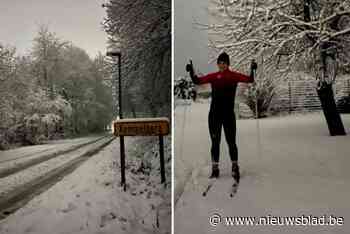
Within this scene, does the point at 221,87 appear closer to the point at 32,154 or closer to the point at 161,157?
the point at 161,157

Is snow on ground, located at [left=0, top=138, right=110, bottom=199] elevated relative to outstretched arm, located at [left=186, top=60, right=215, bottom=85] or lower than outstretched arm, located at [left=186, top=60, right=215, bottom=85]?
lower

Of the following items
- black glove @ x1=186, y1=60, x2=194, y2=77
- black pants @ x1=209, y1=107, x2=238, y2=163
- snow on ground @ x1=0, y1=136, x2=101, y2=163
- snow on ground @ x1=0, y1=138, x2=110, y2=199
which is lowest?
snow on ground @ x1=0, y1=138, x2=110, y2=199

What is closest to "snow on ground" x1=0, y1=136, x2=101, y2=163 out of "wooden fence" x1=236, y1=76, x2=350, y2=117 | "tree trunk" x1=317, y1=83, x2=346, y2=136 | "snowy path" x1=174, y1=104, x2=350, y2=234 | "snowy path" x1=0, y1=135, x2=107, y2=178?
"snowy path" x1=0, y1=135, x2=107, y2=178

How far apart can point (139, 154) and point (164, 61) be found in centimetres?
60

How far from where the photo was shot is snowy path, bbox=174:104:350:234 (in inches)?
64.7

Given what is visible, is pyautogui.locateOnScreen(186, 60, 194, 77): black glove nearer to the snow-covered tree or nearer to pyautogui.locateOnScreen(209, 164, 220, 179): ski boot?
the snow-covered tree

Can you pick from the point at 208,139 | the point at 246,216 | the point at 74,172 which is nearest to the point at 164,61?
the point at 208,139

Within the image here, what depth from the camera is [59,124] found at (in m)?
2.05

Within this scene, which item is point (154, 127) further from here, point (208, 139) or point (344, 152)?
point (344, 152)

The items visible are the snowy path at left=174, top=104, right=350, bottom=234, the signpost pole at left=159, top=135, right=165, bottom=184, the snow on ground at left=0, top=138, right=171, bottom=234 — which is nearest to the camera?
the snowy path at left=174, top=104, right=350, bottom=234

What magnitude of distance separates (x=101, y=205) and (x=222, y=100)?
3.03 ft

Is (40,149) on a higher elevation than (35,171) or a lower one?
higher

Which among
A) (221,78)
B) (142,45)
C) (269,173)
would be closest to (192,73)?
(221,78)

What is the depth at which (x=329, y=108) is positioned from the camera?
174cm
